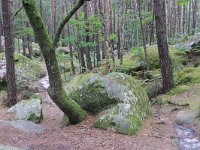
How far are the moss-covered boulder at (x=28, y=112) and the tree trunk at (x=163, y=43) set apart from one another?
5182mm

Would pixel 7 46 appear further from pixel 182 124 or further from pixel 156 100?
pixel 182 124

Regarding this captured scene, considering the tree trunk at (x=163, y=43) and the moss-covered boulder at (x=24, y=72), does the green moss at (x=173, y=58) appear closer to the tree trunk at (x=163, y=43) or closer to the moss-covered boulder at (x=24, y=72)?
the tree trunk at (x=163, y=43)

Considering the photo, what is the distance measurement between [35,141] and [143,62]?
31.2 ft

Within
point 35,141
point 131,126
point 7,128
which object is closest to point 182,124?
point 131,126

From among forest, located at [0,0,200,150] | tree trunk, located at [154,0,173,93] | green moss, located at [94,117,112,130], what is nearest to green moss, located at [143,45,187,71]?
forest, located at [0,0,200,150]

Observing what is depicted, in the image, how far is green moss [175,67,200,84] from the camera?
12851 millimetres

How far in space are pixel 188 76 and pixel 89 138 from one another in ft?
22.8

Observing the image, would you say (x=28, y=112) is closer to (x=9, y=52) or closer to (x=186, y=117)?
(x=9, y=52)

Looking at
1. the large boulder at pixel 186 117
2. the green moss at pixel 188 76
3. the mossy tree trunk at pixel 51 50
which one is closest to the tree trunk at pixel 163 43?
the green moss at pixel 188 76

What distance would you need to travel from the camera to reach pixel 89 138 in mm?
7770

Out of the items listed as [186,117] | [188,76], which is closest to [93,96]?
[186,117]

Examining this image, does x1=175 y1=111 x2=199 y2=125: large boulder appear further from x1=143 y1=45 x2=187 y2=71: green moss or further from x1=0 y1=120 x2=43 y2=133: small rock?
x1=143 y1=45 x2=187 y2=71: green moss

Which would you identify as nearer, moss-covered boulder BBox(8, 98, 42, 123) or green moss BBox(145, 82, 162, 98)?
Result: moss-covered boulder BBox(8, 98, 42, 123)

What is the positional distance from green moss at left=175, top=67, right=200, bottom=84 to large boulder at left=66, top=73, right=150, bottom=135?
12.2ft
